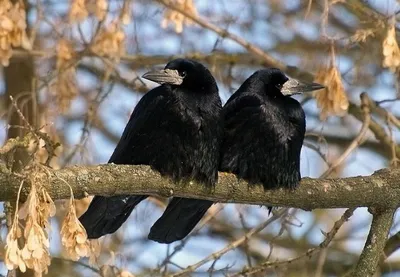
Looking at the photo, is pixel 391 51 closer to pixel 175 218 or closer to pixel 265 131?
pixel 265 131

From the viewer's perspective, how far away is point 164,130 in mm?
4852

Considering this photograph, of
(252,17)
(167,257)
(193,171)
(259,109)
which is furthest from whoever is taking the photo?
(252,17)

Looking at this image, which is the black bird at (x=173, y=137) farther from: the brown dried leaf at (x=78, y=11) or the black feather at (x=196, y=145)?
the brown dried leaf at (x=78, y=11)

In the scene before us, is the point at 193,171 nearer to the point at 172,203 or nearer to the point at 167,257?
the point at 172,203

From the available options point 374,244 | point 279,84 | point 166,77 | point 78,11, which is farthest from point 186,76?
point 374,244

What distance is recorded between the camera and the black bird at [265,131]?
5.01 metres

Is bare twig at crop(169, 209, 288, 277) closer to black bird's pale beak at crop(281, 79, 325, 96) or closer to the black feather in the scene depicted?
the black feather

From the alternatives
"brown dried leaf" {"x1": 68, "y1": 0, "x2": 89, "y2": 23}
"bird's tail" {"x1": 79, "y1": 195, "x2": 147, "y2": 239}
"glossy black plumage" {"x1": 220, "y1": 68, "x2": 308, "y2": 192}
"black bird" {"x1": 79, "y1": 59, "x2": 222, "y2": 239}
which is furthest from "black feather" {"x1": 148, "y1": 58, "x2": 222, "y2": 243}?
"brown dried leaf" {"x1": 68, "y1": 0, "x2": 89, "y2": 23}

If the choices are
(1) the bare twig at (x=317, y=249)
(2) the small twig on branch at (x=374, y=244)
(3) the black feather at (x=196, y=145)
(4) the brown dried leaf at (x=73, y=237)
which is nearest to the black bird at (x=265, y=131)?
(3) the black feather at (x=196, y=145)

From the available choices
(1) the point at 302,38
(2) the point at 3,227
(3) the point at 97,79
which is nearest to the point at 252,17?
(1) the point at 302,38

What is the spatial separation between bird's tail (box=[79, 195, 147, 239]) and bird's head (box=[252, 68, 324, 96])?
3.11 ft

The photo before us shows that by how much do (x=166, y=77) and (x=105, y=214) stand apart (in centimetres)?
74

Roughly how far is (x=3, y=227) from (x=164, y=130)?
2.84 feet

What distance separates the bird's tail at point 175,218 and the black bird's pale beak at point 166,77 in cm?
62
